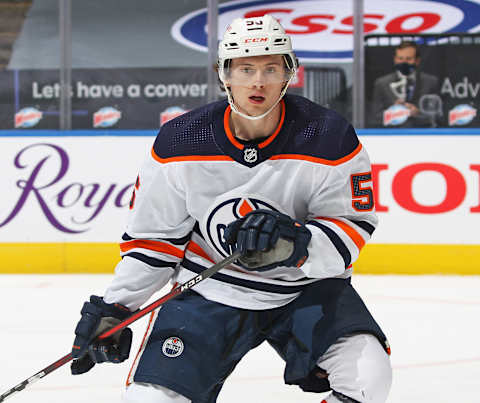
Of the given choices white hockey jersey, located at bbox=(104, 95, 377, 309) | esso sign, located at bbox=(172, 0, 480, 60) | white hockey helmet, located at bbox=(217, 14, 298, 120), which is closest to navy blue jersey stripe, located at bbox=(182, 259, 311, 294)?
white hockey jersey, located at bbox=(104, 95, 377, 309)

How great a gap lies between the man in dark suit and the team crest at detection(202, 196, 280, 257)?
3135 millimetres

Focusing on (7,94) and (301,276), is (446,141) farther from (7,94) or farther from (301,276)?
(301,276)

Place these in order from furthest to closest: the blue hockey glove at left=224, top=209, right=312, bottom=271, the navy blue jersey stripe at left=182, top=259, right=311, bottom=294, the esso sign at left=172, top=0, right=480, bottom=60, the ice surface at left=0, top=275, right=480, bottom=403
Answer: the esso sign at left=172, top=0, right=480, bottom=60 → the ice surface at left=0, top=275, right=480, bottom=403 → the navy blue jersey stripe at left=182, top=259, right=311, bottom=294 → the blue hockey glove at left=224, top=209, right=312, bottom=271

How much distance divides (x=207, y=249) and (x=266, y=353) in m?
1.06

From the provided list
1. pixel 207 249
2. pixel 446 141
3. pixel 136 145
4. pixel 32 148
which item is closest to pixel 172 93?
pixel 136 145

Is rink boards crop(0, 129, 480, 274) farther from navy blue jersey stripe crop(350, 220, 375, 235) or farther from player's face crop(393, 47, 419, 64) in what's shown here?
navy blue jersey stripe crop(350, 220, 375, 235)

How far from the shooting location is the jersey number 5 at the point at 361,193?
164 centimetres

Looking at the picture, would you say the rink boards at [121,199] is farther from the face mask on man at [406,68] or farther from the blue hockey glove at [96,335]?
the blue hockey glove at [96,335]

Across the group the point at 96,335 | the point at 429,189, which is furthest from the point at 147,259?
the point at 429,189

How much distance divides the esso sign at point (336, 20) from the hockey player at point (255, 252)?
3.04 m

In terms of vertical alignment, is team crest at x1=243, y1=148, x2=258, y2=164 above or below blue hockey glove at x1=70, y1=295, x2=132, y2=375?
above

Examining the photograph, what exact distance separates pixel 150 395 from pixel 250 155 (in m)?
0.50

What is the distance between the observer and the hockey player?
1.58m

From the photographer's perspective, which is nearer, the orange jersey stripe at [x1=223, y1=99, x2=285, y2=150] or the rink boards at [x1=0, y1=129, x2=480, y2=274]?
the orange jersey stripe at [x1=223, y1=99, x2=285, y2=150]
